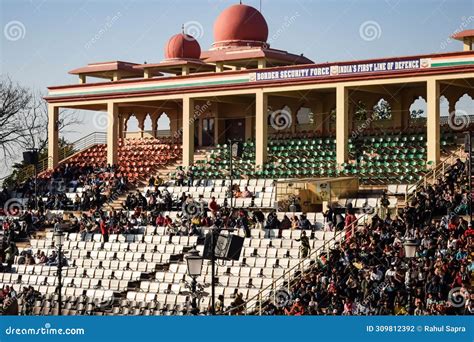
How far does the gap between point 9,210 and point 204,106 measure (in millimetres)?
10254

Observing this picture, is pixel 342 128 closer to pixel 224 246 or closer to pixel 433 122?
pixel 433 122

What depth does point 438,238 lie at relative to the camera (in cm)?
3334

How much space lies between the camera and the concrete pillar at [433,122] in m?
43.6

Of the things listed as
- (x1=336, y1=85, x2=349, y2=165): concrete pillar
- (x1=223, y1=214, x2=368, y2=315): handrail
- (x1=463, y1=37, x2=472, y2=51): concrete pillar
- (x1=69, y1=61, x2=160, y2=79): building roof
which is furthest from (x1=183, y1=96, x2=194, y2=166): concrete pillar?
(x1=223, y1=214, x2=368, y2=315): handrail

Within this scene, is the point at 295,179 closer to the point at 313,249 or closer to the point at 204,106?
the point at 313,249

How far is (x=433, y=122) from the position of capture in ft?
144

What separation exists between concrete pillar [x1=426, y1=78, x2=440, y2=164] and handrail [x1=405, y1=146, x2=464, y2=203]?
482 mm

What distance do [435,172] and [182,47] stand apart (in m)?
17.2

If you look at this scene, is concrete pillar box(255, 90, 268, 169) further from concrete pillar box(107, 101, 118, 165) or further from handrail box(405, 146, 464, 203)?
handrail box(405, 146, 464, 203)

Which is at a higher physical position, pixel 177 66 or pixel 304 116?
pixel 177 66

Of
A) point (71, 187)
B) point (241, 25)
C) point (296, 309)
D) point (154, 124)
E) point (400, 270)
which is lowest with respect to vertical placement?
point (296, 309)

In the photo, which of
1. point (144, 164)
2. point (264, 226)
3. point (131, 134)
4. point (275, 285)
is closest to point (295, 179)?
point (264, 226)

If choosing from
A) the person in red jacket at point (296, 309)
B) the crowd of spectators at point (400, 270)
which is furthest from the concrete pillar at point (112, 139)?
the person in red jacket at point (296, 309)

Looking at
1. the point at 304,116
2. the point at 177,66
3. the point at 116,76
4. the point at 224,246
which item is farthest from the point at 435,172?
the point at 116,76
